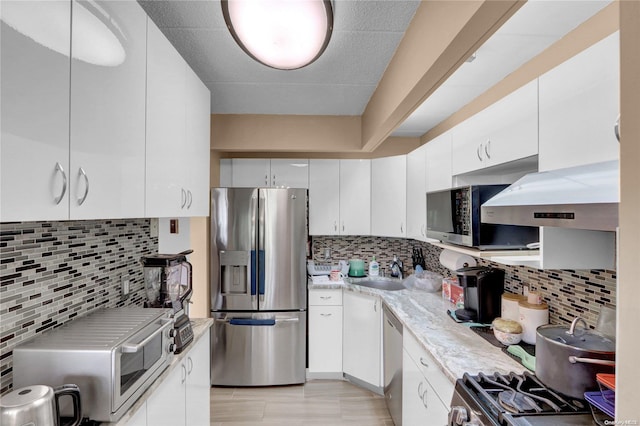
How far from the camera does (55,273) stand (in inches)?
50.2

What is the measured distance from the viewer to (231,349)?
2777mm

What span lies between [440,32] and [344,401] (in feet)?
8.83

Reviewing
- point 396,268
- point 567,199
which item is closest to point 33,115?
point 567,199

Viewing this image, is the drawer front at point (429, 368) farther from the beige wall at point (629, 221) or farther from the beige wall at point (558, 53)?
the beige wall at point (558, 53)

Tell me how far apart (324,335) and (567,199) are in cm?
241

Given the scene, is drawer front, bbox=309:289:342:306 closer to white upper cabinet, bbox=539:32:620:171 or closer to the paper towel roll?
the paper towel roll

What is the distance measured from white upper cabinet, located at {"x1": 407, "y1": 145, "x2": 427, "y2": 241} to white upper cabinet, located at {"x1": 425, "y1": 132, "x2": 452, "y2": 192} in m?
0.08

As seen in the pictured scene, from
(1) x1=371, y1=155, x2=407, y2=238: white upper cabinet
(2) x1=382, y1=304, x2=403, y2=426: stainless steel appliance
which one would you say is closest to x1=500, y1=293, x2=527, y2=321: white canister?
(2) x1=382, y1=304, x2=403, y2=426: stainless steel appliance

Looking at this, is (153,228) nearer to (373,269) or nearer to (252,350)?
(252,350)

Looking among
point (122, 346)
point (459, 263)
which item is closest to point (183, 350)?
point (122, 346)

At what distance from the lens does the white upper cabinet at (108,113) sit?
925 millimetres

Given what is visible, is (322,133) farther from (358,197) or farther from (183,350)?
(183,350)

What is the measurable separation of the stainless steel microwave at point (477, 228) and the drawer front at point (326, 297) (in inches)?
52.7

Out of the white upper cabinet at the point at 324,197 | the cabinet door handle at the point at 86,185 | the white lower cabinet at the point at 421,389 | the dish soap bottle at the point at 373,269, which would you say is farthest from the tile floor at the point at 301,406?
the cabinet door handle at the point at 86,185
